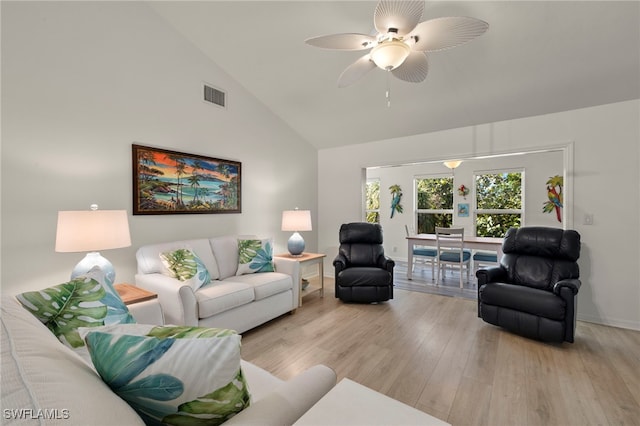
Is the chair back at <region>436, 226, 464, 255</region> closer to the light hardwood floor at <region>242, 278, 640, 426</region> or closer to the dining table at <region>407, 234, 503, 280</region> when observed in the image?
the dining table at <region>407, 234, 503, 280</region>

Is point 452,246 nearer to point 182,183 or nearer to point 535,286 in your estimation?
point 535,286

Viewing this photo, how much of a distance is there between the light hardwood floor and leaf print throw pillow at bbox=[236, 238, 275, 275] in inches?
25.0

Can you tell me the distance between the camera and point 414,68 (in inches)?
84.0

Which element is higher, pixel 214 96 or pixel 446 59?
pixel 446 59

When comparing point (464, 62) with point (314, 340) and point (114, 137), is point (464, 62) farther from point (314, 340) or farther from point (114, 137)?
point (114, 137)

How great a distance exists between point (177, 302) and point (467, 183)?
599 centimetres

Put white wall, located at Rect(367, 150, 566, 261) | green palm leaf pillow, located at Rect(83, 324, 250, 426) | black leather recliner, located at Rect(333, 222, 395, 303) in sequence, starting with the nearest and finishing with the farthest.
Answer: green palm leaf pillow, located at Rect(83, 324, 250, 426) < black leather recliner, located at Rect(333, 222, 395, 303) < white wall, located at Rect(367, 150, 566, 261)

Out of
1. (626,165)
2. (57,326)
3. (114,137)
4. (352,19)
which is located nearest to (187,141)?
(114,137)

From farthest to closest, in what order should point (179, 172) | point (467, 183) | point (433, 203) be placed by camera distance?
1. point (433, 203)
2. point (467, 183)
3. point (179, 172)

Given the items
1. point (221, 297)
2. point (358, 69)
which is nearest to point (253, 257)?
point (221, 297)

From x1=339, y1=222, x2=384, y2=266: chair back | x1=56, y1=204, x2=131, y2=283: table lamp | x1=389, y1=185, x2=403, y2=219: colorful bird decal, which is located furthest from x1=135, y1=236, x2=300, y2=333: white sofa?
x1=389, y1=185, x2=403, y2=219: colorful bird decal

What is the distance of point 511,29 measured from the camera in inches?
95.5

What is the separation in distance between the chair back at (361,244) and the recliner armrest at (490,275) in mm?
1273

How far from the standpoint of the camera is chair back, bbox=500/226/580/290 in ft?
9.39
